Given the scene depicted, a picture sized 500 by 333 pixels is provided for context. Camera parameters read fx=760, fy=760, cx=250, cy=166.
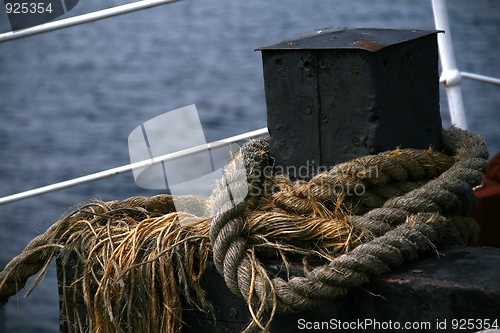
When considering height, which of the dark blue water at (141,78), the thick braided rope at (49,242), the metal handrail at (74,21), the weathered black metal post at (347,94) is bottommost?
the dark blue water at (141,78)

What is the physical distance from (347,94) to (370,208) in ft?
0.98

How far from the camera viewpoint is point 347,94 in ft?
6.30

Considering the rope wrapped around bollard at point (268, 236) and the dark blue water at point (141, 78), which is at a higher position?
the rope wrapped around bollard at point (268, 236)

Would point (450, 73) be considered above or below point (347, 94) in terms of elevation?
below

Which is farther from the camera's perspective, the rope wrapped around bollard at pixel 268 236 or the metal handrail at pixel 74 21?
the metal handrail at pixel 74 21

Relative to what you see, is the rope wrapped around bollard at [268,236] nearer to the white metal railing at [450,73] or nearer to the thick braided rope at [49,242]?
the thick braided rope at [49,242]

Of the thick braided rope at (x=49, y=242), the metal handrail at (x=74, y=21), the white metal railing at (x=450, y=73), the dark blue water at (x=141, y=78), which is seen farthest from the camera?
the dark blue water at (x=141, y=78)

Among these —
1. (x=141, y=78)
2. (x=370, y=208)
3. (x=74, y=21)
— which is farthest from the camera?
(x=141, y=78)

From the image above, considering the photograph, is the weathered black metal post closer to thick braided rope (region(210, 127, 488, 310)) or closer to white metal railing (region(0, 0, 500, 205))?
thick braided rope (region(210, 127, 488, 310))

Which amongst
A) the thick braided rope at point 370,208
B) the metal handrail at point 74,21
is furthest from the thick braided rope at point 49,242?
the metal handrail at point 74,21

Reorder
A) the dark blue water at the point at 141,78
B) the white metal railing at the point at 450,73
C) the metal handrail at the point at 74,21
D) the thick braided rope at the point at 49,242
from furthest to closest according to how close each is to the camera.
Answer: the dark blue water at the point at 141,78 → the white metal railing at the point at 450,73 → the metal handrail at the point at 74,21 → the thick braided rope at the point at 49,242

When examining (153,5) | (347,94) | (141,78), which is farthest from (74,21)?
(141,78)

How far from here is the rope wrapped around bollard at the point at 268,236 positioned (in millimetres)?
1720

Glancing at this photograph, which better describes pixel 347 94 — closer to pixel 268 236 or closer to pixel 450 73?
pixel 268 236
